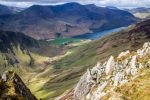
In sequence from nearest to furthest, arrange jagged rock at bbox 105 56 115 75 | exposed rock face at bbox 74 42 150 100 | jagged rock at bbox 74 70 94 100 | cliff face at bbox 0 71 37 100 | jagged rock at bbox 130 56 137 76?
cliff face at bbox 0 71 37 100 → exposed rock face at bbox 74 42 150 100 → jagged rock at bbox 130 56 137 76 → jagged rock at bbox 105 56 115 75 → jagged rock at bbox 74 70 94 100

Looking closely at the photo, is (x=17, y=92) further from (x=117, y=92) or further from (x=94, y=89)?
(x=94, y=89)

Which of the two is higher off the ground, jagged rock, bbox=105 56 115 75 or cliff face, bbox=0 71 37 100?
cliff face, bbox=0 71 37 100

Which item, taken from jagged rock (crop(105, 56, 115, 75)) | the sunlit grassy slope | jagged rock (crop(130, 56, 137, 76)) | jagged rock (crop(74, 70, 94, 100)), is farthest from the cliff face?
jagged rock (crop(105, 56, 115, 75))

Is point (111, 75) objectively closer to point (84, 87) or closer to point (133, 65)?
point (133, 65)

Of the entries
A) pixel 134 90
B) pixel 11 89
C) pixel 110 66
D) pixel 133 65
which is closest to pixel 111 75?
pixel 110 66

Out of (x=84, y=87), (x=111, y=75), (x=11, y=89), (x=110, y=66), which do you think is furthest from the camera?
(x=84, y=87)

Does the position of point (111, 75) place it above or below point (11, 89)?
below

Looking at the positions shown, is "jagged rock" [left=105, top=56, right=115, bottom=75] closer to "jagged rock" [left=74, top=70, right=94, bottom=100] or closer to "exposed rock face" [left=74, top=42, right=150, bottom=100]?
"exposed rock face" [left=74, top=42, right=150, bottom=100]
